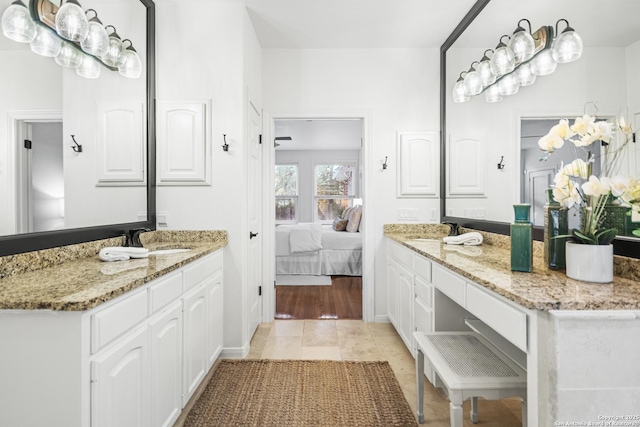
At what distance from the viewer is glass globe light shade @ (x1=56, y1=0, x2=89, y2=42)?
5.07ft

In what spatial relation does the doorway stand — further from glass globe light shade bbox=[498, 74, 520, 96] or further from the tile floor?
glass globe light shade bbox=[498, 74, 520, 96]

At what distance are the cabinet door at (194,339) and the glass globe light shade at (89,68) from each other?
4.30 ft

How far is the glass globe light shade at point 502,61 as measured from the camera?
7.12ft

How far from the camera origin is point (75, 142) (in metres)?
1.71

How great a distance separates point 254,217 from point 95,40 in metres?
1.64

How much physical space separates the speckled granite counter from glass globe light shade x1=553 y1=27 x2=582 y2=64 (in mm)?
2164

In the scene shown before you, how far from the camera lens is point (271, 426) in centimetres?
172

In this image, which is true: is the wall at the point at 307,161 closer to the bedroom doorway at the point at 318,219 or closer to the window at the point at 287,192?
the bedroom doorway at the point at 318,219

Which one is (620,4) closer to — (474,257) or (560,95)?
(560,95)

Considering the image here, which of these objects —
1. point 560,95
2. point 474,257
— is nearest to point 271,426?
point 474,257

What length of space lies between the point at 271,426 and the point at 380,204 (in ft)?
6.89

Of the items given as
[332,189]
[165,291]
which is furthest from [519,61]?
[332,189]

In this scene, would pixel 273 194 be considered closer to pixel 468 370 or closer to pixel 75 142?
pixel 75 142

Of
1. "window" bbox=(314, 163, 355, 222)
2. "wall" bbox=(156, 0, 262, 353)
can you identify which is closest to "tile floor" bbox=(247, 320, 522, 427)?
"wall" bbox=(156, 0, 262, 353)
